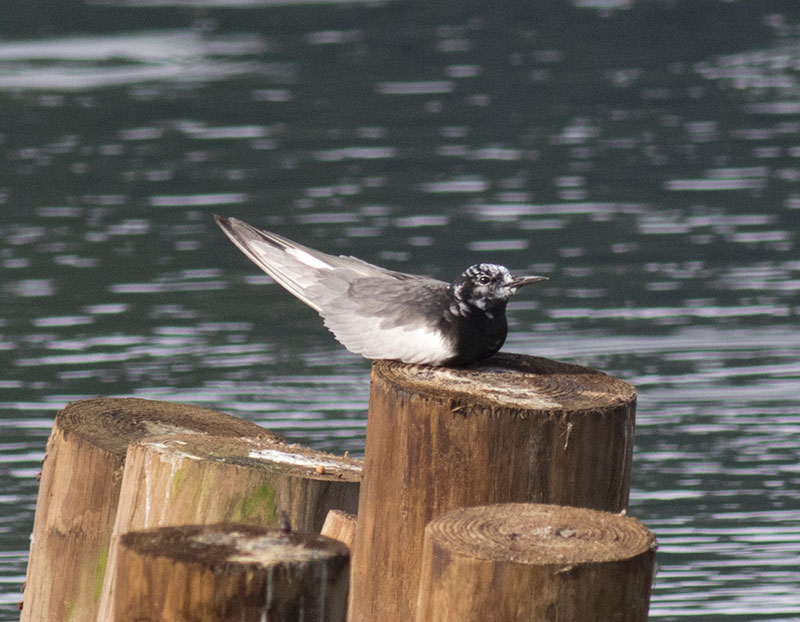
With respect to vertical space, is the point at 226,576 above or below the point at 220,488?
above

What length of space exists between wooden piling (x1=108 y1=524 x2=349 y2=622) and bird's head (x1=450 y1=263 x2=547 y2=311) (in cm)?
194

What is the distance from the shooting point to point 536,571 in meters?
3.62

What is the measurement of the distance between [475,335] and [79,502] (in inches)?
57.1

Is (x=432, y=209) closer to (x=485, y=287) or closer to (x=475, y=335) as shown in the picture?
(x=485, y=287)

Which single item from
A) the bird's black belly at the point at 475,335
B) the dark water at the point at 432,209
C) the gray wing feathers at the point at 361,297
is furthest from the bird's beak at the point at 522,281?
the dark water at the point at 432,209

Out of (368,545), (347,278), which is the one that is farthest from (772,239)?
(368,545)

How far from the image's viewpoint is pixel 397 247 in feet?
44.8

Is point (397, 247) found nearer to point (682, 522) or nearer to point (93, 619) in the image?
point (682, 522)

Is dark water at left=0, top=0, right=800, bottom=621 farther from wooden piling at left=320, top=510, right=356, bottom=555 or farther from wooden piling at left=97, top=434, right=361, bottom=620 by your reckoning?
wooden piling at left=320, top=510, right=356, bottom=555

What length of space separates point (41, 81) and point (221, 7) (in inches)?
202

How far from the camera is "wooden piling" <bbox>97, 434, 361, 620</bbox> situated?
4996 millimetres

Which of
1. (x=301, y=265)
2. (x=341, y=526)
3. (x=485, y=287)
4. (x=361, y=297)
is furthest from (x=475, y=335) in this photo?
(x=301, y=265)

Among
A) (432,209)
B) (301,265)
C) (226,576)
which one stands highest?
(432,209)

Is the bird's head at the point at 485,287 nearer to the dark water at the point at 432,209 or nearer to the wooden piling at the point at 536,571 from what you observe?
the wooden piling at the point at 536,571
